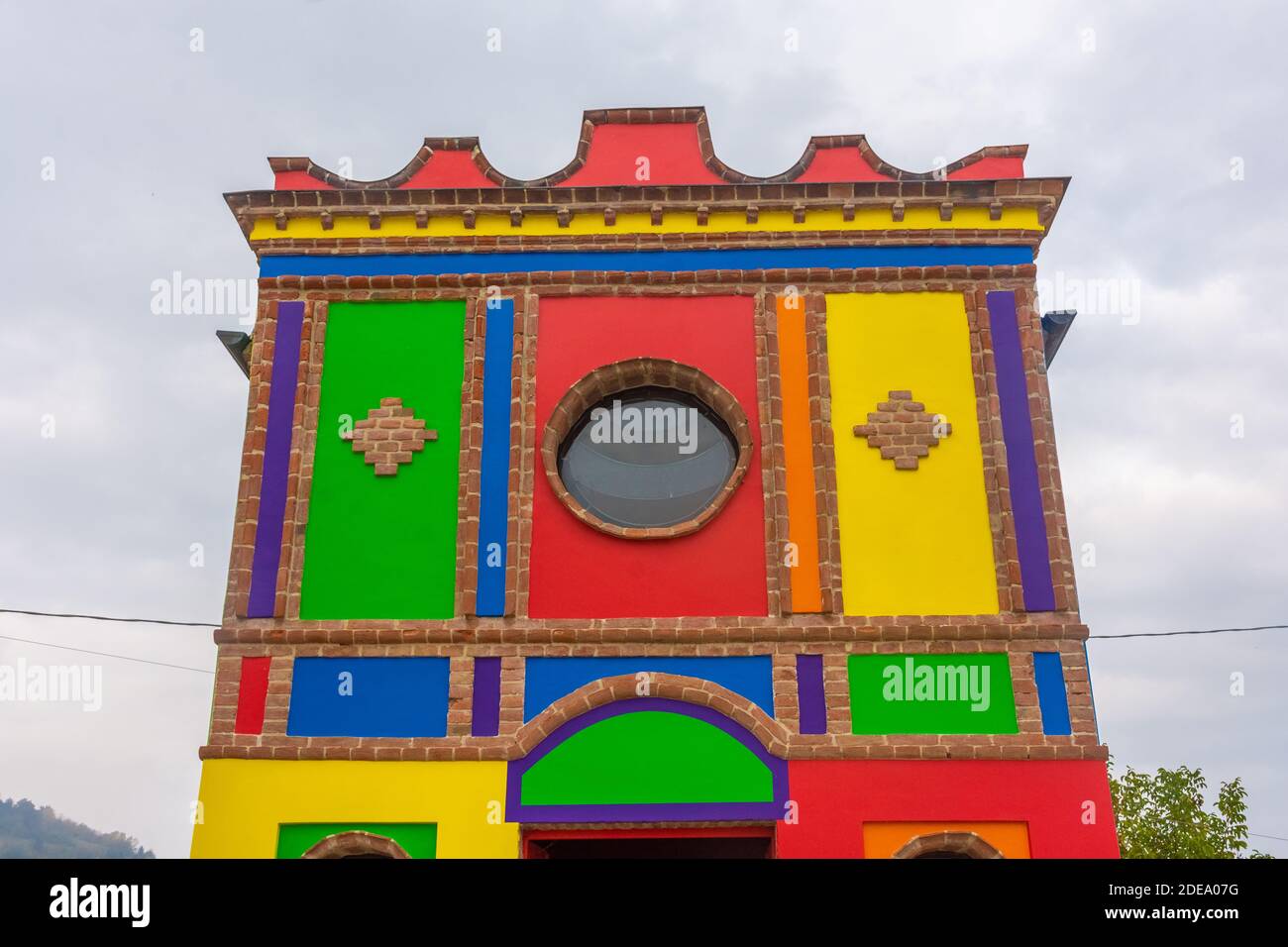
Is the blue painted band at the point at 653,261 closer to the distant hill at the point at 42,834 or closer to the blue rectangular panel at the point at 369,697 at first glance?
the blue rectangular panel at the point at 369,697

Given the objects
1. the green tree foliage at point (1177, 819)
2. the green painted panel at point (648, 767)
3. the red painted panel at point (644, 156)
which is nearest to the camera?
the green painted panel at point (648, 767)

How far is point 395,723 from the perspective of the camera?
9.38 m

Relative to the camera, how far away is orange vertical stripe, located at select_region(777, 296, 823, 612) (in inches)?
386

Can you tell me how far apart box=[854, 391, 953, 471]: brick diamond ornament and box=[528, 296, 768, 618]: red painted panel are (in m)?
1.13

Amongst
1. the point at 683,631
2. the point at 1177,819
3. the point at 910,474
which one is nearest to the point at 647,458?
the point at 683,631

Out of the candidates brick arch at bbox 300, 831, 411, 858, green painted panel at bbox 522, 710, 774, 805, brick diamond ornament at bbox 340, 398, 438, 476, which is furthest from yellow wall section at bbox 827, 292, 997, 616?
brick arch at bbox 300, 831, 411, 858

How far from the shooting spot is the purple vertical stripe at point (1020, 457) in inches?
385

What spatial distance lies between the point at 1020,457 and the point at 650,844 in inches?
206

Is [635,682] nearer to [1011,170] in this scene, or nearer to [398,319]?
[398,319]

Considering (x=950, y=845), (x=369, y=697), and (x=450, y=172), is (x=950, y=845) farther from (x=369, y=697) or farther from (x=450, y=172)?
(x=450, y=172)

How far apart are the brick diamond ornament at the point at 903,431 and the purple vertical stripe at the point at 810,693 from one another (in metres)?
2.08

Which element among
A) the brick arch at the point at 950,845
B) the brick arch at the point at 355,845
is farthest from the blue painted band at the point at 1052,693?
the brick arch at the point at 355,845

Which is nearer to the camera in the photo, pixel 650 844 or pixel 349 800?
pixel 349 800

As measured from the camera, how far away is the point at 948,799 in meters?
9.07
